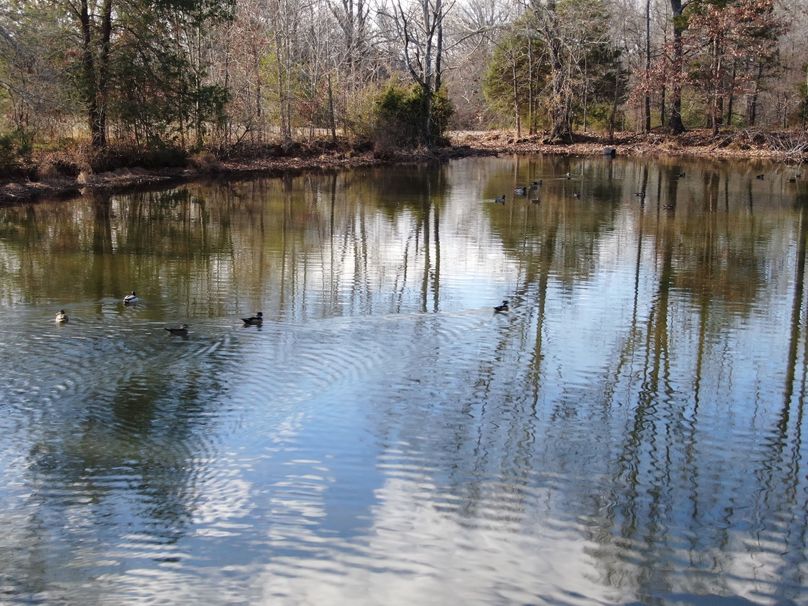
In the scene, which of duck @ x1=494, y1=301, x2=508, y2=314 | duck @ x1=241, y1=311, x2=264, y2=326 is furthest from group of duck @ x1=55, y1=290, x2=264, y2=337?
duck @ x1=494, y1=301, x2=508, y2=314

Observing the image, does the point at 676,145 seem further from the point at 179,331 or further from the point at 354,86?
the point at 179,331

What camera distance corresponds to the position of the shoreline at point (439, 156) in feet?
76.8

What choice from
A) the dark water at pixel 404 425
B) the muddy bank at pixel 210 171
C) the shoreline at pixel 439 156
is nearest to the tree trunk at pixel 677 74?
the shoreline at pixel 439 156

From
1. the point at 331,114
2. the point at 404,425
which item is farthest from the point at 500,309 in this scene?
the point at 331,114

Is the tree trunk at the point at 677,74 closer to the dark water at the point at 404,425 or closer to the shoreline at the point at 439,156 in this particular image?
the shoreline at the point at 439,156

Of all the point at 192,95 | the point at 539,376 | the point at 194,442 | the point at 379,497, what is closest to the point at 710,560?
the point at 379,497

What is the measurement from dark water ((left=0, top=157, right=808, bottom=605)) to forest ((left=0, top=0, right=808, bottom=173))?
35.2 feet

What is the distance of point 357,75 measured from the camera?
3794 centimetres

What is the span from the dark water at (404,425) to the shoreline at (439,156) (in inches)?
339

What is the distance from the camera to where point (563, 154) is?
39.4 metres

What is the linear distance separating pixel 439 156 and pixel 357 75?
529cm

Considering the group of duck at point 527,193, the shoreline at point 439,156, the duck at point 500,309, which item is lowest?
the duck at point 500,309

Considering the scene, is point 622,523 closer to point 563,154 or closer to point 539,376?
point 539,376

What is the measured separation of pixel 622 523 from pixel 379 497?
172 centimetres
